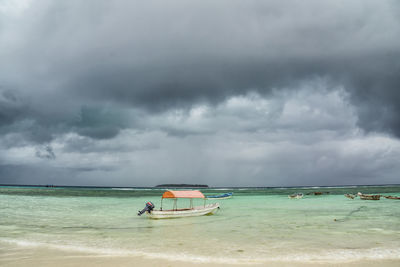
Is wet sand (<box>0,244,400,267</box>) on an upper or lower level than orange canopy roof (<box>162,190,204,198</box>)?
lower

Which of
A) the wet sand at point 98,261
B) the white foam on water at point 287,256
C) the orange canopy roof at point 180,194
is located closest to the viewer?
the wet sand at point 98,261

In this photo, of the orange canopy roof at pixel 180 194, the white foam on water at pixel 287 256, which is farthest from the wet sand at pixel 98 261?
the orange canopy roof at pixel 180 194

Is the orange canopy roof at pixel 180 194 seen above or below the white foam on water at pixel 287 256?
above

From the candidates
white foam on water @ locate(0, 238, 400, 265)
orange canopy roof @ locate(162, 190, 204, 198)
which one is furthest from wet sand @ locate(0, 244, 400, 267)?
orange canopy roof @ locate(162, 190, 204, 198)

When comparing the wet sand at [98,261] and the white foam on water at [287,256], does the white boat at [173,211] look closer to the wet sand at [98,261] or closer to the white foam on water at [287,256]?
the white foam on water at [287,256]

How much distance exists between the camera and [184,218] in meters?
28.2

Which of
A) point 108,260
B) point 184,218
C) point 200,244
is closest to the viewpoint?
point 108,260

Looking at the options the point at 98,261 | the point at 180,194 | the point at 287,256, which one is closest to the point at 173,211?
the point at 180,194

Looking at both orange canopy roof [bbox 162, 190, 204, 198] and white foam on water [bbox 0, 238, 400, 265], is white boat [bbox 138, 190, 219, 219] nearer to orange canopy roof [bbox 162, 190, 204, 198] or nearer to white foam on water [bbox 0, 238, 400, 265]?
orange canopy roof [bbox 162, 190, 204, 198]

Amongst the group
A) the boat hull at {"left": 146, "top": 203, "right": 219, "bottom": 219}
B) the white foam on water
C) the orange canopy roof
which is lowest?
the boat hull at {"left": 146, "top": 203, "right": 219, "bottom": 219}

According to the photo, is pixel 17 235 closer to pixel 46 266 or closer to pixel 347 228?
pixel 46 266

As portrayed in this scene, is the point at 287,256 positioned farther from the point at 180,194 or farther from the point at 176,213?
the point at 176,213

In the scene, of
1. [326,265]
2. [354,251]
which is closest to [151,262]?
[326,265]

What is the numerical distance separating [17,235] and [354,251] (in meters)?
20.1
